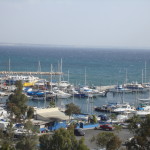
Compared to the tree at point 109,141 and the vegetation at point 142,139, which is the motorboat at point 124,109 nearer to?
the tree at point 109,141

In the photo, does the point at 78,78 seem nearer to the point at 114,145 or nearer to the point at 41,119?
the point at 41,119

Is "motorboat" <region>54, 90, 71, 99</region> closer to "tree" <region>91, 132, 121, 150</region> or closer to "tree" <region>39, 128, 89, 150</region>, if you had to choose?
"tree" <region>91, 132, 121, 150</region>

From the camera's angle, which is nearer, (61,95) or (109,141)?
(109,141)

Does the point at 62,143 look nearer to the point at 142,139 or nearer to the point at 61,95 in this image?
the point at 142,139

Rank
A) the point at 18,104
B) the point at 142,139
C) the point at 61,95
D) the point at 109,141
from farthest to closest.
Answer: the point at 61,95, the point at 18,104, the point at 109,141, the point at 142,139

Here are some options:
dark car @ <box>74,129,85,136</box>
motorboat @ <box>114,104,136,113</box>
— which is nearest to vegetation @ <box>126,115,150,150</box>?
dark car @ <box>74,129,85,136</box>

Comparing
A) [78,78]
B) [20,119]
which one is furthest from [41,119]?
[78,78]

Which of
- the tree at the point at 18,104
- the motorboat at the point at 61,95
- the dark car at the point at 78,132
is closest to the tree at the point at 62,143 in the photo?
the dark car at the point at 78,132

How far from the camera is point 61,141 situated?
10195 mm

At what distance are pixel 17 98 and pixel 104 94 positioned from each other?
16867 millimetres

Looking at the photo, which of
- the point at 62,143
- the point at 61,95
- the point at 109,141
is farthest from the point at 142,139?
the point at 61,95

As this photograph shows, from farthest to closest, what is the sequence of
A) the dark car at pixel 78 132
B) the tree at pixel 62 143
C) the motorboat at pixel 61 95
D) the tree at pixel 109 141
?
1. the motorboat at pixel 61 95
2. the dark car at pixel 78 132
3. the tree at pixel 109 141
4. the tree at pixel 62 143

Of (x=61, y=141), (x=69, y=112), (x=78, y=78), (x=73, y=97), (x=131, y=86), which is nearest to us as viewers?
(x=61, y=141)

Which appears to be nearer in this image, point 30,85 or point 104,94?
point 104,94
